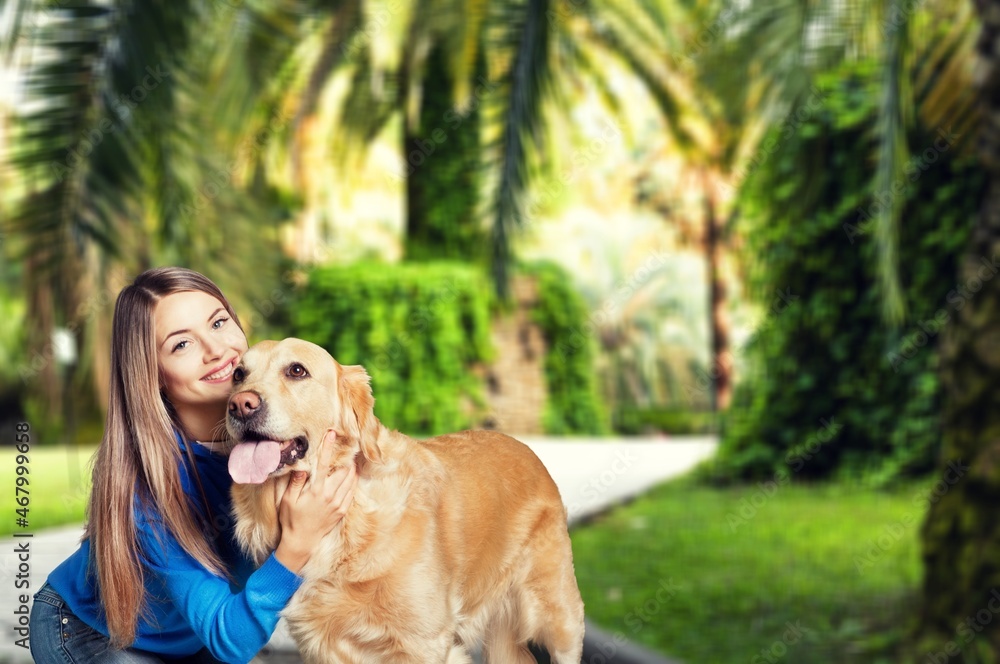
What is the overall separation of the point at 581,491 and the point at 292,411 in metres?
9.54

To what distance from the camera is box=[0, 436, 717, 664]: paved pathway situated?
5.36 m

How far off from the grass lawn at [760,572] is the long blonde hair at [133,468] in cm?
400

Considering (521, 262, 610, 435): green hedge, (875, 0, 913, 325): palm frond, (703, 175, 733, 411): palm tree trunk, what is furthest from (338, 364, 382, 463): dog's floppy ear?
(703, 175, 733, 411): palm tree trunk

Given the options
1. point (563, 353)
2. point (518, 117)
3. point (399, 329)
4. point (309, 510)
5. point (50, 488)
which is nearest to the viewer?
point (309, 510)

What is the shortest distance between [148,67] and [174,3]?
43 cm

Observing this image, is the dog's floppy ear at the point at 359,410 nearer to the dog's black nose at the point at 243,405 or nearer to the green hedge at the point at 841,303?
the dog's black nose at the point at 243,405

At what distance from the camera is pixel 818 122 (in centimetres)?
1067

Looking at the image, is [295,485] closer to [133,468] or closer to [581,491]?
[133,468]

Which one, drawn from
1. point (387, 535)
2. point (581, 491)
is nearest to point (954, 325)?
point (387, 535)

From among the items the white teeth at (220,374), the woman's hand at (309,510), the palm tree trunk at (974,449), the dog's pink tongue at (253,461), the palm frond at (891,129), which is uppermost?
the palm frond at (891,129)

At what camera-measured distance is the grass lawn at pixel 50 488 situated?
32.4 feet

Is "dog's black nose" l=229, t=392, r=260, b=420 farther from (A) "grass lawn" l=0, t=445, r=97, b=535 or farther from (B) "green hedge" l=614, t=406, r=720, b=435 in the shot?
(B) "green hedge" l=614, t=406, r=720, b=435

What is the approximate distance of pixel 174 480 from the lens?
82.7 inches

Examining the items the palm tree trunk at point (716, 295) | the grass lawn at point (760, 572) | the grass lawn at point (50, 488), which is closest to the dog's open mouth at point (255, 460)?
the grass lawn at point (760, 572)
